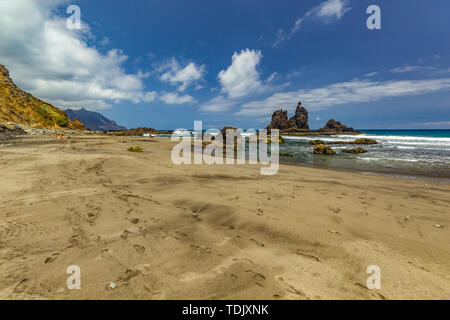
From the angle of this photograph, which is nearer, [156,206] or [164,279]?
[164,279]

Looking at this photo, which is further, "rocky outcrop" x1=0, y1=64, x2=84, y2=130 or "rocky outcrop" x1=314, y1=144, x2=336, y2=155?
"rocky outcrop" x1=0, y1=64, x2=84, y2=130

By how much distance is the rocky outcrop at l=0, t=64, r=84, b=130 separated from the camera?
35.6 meters

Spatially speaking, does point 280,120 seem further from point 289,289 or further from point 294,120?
point 289,289

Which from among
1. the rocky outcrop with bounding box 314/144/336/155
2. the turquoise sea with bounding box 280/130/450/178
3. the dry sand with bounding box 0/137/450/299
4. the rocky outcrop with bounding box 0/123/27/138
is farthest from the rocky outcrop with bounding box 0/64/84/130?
the rocky outcrop with bounding box 314/144/336/155

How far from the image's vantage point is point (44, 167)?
333 inches

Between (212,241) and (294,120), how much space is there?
381 ft

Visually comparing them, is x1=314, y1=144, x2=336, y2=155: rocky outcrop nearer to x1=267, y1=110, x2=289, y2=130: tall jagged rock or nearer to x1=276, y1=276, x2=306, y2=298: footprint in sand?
x1=276, y1=276, x2=306, y2=298: footprint in sand

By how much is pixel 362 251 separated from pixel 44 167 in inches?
480

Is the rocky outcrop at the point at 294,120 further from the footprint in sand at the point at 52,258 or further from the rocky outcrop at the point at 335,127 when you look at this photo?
the footprint in sand at the point at 52,258

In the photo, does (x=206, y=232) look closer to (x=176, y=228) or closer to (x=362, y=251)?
(x=176, y=228)

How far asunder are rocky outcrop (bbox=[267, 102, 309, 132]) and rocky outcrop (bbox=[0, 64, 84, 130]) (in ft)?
328
